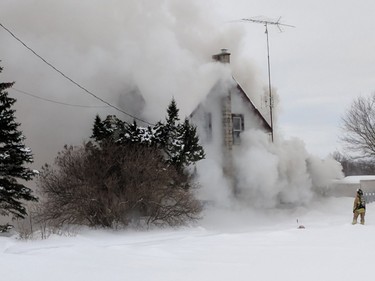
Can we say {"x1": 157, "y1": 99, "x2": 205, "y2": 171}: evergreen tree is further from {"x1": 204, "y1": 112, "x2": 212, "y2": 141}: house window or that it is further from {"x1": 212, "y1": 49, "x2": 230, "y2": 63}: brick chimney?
{"x1": 212, "y1": 49, "x2": 230, "y2": 63}: brick chimney

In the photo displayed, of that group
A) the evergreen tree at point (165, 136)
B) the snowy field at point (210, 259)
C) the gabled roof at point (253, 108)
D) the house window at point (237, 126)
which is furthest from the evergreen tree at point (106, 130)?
the gabled roof at point (253, 108)

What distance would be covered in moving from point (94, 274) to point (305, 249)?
19.9 ft

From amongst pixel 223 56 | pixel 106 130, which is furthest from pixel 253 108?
pixel 106 130

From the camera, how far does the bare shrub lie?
20.8 m

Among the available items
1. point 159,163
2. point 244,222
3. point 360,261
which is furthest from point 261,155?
point 360,261

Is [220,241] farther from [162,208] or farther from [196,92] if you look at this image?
[196,92]

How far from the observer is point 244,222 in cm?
3052

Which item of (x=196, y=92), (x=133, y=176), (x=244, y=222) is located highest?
(x=196, y=92)

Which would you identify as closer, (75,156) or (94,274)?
(94,274)

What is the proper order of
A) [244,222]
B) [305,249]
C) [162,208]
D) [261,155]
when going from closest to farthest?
[305,249] → [162,208] → [244,222] → [261,155]

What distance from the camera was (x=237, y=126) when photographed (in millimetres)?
35188

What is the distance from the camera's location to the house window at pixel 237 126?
3486 cm

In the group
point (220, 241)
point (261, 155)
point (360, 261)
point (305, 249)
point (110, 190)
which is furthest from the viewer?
point (261, 155)

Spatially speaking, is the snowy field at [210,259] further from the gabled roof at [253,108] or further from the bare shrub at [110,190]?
the gabled roof at [253,108]
